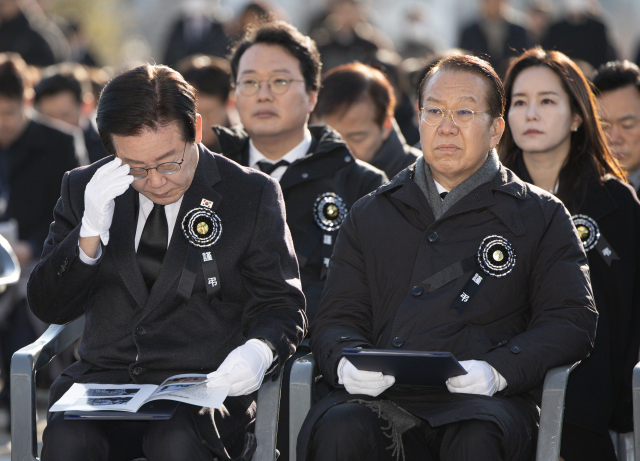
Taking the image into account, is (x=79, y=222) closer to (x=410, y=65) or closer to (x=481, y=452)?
(x=481, y=452)

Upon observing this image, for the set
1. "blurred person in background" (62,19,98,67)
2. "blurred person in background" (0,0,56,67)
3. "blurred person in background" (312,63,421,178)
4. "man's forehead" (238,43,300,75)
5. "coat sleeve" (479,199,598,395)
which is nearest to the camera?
"coat sleeve" (479,199,598,395)

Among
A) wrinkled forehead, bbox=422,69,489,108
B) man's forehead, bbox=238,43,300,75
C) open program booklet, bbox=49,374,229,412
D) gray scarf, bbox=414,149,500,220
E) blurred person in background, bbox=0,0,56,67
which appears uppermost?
blurred person in background, bbox=0,0,56,67

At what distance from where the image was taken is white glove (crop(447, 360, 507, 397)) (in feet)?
8.86

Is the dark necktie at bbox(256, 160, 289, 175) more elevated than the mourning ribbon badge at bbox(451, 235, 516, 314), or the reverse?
the dark necktie at bbox(256, 160, 289, 175)

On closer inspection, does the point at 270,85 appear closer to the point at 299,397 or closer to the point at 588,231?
the point at 588,231

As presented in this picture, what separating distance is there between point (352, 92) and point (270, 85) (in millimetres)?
674

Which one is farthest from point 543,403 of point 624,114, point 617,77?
point 617,77

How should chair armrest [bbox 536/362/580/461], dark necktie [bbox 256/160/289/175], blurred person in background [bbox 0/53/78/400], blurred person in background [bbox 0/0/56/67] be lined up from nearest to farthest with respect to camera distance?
chair armrest [bbox 536/362/580/461] < dark necktie [bbox 256/160/289/175] < blurred person in background [bbox 0/53/78/400] < blurred person in background [bbox 0/0/56/67]

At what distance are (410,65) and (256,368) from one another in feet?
20.9

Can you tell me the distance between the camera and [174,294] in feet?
9.76

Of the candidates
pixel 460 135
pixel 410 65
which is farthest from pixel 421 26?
pixel 460 135

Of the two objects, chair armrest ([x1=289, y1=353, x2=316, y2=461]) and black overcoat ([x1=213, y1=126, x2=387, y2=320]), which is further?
black overcoat ([x1=213, y1=126, x2=387, y2=320])

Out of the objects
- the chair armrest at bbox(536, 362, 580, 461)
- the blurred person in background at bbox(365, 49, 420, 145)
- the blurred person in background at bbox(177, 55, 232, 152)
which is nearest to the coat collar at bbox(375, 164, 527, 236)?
the chair armrest at bbox(536, 362, 580, 461)

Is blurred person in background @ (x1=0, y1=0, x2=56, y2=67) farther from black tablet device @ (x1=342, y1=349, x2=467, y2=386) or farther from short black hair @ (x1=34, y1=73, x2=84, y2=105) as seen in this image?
black tablet device @ (x1=342, y1=349, x2=467, y2=386)
